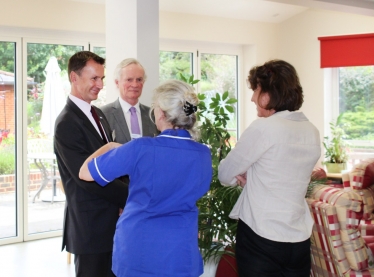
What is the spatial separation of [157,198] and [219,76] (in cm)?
587

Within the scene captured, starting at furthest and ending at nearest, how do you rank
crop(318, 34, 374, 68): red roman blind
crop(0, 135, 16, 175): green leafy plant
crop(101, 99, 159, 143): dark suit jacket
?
crop(318, 34, 374, 68): red roman blind < crop(0, 135, 16, 175): green leafy plant < crop(101, 99, 159, 143): dark suit jacket

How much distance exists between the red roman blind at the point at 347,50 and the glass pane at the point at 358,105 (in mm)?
283

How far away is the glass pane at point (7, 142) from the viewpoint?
5.63m

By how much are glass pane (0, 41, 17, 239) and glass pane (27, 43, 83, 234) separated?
183mm

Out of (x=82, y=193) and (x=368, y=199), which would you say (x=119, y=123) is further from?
(x=368, y=199)

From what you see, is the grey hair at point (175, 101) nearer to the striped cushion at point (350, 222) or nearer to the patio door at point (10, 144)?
the striped cushion at point (350, 222)

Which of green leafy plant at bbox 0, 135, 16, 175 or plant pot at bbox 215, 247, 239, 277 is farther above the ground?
green leafy plant at bbox 0, 135, 16, 175

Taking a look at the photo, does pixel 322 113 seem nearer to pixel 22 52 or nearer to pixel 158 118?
pixel 22 52

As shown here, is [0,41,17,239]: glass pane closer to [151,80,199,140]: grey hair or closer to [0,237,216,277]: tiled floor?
[0,237,216,277]: tiled floor

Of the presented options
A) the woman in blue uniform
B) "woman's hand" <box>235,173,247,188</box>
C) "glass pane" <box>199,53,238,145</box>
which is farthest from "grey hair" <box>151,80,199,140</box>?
"glass pane" <box>199,53,238,145</box>

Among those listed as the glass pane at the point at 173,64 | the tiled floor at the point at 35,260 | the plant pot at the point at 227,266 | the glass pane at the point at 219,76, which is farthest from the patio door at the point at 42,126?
the plant pot at the point at 227,266

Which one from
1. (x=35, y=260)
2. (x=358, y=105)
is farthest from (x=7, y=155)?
(x=358, y=105)

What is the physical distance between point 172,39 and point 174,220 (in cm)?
527

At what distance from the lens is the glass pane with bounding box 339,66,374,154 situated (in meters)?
7.36
